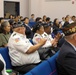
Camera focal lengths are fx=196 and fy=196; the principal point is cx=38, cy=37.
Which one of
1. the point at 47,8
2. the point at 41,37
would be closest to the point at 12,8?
the point at 47,8

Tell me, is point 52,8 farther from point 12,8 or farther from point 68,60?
point 68,60

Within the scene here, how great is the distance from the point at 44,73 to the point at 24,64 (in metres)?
1.15

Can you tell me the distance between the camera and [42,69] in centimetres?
191

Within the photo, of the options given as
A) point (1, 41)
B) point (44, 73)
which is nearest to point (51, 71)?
point (44, 73)

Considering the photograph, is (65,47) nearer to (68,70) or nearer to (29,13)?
(68,70)

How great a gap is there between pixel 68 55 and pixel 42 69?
295 millimetres

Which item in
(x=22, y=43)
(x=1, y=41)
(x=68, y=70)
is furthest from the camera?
(x=1, y=41)

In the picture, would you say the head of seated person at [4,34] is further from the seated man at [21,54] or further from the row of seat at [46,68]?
the row of seat at [46,68]

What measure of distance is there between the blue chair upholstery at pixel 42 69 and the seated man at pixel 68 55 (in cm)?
13

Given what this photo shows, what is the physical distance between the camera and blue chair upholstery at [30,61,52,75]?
1.76m

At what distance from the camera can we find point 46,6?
44.9 ft

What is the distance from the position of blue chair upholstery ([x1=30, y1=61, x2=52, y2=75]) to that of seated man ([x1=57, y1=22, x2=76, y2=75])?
126mm

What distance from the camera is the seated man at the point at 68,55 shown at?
193 centimetres

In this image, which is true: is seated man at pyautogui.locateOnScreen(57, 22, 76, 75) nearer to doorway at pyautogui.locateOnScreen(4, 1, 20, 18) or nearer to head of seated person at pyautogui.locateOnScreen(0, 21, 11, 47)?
head of seated person at pyautogui.locateOnScreen(0, 21, 11, 47)
